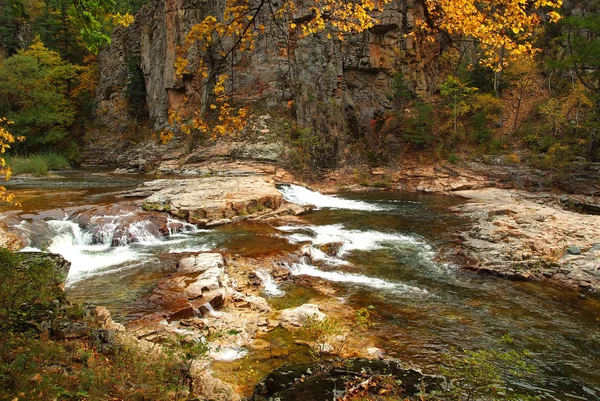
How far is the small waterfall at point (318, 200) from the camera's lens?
17.9 m

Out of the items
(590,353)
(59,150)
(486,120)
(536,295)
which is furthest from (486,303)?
(59,150)

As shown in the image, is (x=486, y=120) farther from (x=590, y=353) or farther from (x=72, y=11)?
(x=72, y=11)

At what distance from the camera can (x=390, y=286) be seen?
895 centimetres

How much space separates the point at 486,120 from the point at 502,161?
4.67m

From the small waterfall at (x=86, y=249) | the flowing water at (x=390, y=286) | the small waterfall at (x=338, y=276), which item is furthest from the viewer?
the small waterfall at (x=86, y=249)

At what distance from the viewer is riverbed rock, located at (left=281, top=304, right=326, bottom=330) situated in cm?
675

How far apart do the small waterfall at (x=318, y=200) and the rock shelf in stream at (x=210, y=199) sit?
1798mm

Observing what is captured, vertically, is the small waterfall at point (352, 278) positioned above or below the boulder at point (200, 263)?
below

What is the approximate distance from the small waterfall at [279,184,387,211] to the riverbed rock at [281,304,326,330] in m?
10.6

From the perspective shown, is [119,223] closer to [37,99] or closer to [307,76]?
[307,76]

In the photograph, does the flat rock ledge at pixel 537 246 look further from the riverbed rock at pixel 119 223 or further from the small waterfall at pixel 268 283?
the riverbed rock at pixel 119 223

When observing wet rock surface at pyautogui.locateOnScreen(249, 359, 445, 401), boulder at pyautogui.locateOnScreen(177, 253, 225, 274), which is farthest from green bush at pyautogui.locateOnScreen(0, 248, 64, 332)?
boulder at pyautogui.locateOnScreen(177, 253, 225, 274)

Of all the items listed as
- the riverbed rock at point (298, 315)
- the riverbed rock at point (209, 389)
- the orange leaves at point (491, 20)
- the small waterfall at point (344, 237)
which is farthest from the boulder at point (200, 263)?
the orange leaves at point (491, 20)

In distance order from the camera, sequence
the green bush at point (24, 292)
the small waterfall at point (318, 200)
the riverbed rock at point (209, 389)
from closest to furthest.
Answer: the riverbed rock at point (209, 389) → the green bush at point (24, 292) → the small waterfall at point (318, 200)
